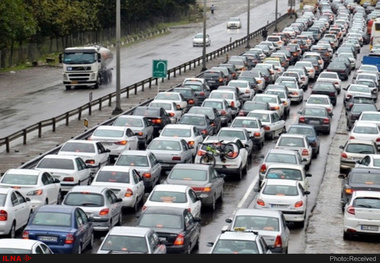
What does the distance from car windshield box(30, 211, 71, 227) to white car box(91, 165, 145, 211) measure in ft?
17.6

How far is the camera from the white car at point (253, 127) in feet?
144

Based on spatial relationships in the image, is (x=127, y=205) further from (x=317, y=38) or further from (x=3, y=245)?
(x=317, y=38)

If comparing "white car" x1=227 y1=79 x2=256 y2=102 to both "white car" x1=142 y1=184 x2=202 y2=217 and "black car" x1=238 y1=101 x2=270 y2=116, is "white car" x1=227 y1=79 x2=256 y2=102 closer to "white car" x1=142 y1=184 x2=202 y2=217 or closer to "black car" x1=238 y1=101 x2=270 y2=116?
"black car" x1=238 y1=101 x2=270 y2=116

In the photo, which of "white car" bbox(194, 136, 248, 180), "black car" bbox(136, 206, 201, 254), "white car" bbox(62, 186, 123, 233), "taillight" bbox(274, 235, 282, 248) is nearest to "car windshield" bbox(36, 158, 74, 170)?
"white car" bbox(62, 186, 123, 233)

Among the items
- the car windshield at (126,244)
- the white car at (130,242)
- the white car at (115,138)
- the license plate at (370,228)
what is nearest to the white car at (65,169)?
the white car at (115,138)

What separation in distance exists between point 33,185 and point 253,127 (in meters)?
15.4

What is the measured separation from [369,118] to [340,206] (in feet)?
45.3

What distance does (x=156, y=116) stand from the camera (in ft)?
152

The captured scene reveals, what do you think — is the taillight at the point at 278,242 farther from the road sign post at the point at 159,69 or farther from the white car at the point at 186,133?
the road sign post at the point at 159,69

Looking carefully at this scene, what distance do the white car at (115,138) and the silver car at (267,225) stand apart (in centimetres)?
1384

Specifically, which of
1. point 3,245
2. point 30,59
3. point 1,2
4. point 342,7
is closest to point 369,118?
point 3,245

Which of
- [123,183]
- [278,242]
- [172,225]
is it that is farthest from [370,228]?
Result: [123,183]

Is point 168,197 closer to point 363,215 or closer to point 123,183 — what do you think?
point 123,183

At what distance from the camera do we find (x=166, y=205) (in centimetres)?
2866
